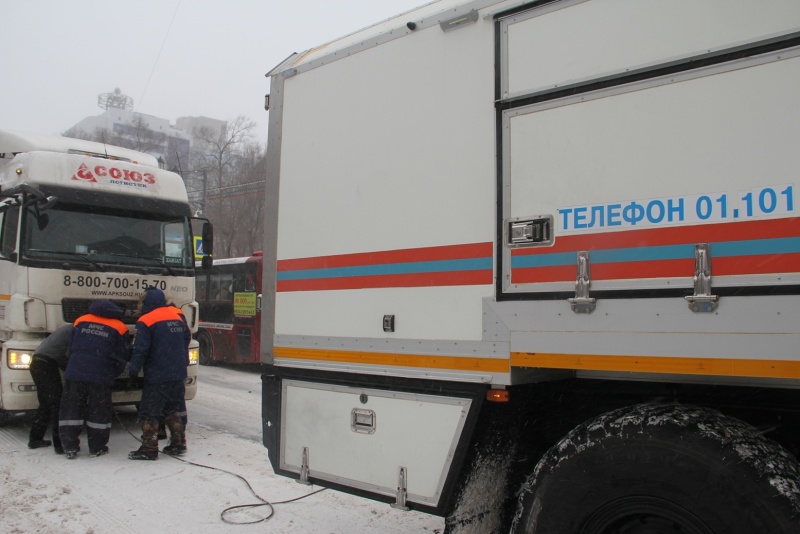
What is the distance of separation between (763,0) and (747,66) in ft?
0.81

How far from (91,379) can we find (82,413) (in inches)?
15.8

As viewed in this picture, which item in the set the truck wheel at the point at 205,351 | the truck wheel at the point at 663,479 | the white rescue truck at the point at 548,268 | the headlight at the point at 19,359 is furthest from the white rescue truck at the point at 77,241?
the truck wheel at the point at 205,351

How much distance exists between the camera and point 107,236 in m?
7.57

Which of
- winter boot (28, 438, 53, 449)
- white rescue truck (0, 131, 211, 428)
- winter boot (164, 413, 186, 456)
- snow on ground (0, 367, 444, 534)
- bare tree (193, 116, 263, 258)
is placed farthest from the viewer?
bare tree (193, 116, 263, 258)

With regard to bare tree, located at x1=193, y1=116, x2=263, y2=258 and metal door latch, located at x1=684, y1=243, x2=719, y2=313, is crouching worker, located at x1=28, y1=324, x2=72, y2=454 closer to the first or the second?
metal door latch, located at x1=684, y1=243, x2=719, y2=313

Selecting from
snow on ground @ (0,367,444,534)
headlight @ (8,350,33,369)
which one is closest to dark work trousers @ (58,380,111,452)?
snow on ground @ (0,367,444,534)

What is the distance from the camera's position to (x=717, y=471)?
2.27 meters

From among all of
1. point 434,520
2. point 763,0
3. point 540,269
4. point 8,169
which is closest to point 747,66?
point 763,0

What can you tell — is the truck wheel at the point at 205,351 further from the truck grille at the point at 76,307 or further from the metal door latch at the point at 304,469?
the metal door latch at the point at 304,469

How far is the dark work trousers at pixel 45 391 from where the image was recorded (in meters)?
6.71

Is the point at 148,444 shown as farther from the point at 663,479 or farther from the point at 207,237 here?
the point at 663,479

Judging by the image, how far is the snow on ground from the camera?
4.65 meters

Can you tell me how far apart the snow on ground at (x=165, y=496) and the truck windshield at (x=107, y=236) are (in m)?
2.16

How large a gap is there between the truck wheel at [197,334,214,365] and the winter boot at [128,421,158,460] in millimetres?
9030
